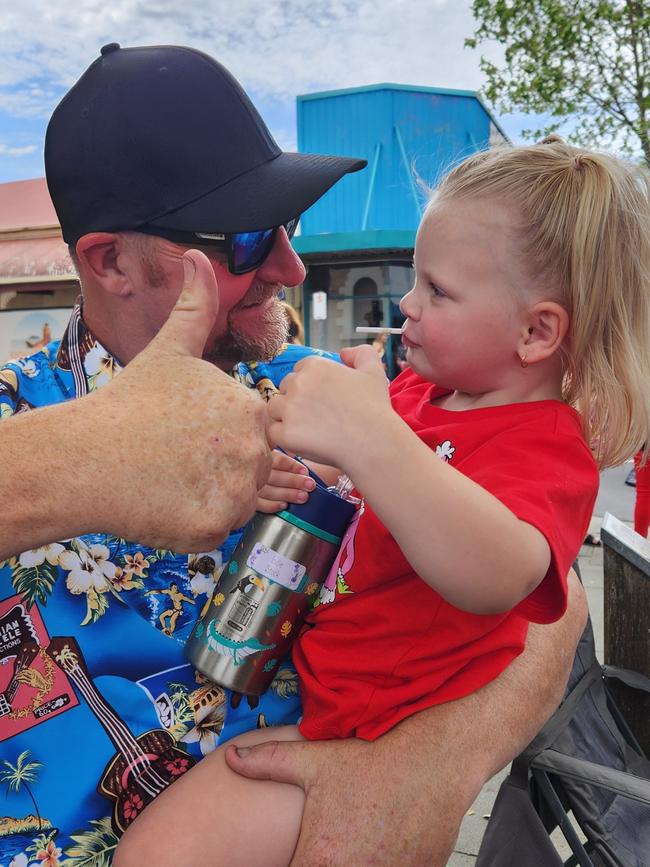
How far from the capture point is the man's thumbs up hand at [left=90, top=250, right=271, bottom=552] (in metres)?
1.05

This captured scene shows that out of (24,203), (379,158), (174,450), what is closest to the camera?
(174,450)

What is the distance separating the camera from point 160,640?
1.46 m

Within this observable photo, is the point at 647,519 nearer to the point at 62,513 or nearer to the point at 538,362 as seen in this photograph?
the point at 538,362

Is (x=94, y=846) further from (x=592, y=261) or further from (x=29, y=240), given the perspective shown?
(x=29, y=240)

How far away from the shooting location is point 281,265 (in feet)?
5.59

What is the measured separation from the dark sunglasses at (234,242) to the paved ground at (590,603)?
1.39m

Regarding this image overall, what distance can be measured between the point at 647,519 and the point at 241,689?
493 centimetres

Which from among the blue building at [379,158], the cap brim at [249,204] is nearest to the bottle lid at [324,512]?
the cap brim at [249,204]

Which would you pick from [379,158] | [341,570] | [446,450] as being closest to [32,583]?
[341,570]

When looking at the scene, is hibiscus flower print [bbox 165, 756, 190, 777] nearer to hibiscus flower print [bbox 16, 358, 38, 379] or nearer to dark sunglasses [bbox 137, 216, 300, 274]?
hibiscus flower print [bbox 16, 358, 38, 379]

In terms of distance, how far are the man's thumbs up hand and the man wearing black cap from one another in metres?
0.12

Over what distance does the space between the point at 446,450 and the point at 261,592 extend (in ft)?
1.43

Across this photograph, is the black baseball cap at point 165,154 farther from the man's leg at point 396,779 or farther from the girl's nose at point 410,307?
the man's leg at point 396,779

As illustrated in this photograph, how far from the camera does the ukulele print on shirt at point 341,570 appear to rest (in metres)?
1.46
